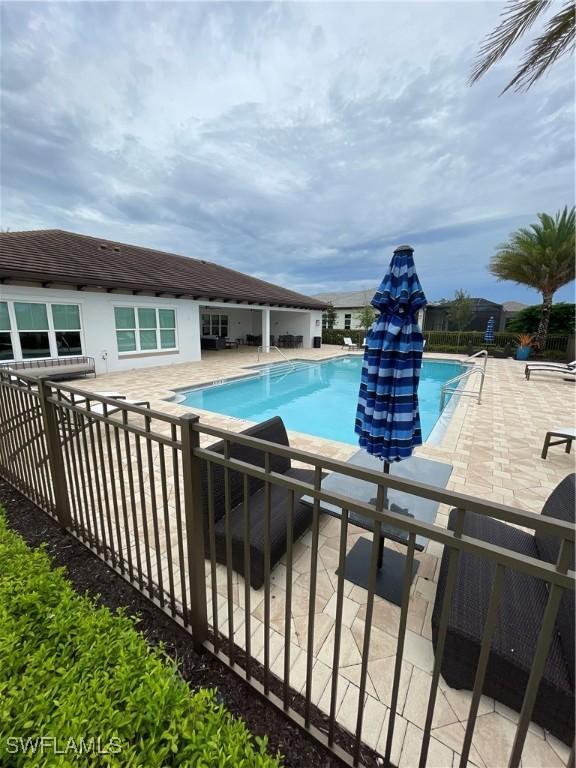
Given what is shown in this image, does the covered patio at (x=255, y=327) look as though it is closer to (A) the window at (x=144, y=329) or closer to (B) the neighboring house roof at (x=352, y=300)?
(A) the window at (x=144, y=329)

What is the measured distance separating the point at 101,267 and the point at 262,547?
1311 centimetres

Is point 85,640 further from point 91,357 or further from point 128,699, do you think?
point 91,357

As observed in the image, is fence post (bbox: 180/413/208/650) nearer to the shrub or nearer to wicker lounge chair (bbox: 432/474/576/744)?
wicker lounge chair (bbox: 432/474/576/744)

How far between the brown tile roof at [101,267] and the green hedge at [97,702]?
33.8ft

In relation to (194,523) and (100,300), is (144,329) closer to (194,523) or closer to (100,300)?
(100,300)

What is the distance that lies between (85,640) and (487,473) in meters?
4.81

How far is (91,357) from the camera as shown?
11.4m

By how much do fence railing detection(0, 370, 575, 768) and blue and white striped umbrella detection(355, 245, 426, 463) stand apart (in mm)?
715

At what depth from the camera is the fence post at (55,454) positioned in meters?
2.75

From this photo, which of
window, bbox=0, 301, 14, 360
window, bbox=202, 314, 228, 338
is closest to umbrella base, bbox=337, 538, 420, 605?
window, bbox=0, 301, 14, 360

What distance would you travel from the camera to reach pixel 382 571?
2631 millimetres

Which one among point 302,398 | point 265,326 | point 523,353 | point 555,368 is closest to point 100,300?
point 302,398

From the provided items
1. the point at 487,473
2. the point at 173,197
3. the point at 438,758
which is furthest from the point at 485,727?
the point at 173,197

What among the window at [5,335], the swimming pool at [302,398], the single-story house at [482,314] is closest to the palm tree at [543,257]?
the swimming pool at [302,398]
